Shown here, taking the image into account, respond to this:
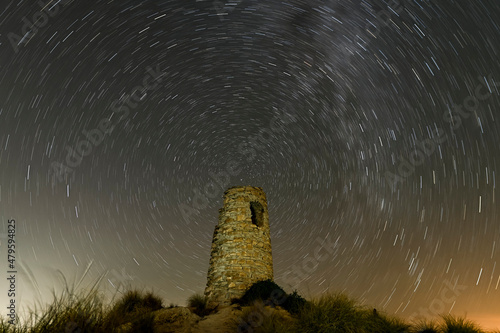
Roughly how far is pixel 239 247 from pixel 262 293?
2.18 metres

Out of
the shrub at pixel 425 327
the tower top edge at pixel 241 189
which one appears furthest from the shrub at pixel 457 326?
the tower top edge at pixel 241 189

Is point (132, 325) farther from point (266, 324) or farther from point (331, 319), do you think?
point (331, 319)

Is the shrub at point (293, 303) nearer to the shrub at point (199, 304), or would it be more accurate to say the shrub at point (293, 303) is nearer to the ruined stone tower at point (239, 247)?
the ruined stone tower at point (239, 247)

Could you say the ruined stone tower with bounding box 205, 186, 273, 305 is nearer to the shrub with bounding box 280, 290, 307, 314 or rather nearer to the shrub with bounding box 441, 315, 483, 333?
the shrub with bounding box 280, 290, 307, 314

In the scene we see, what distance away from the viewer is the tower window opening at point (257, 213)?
1655 centimetres

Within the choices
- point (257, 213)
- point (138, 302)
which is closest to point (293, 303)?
point (257, 213)

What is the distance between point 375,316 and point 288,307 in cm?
287

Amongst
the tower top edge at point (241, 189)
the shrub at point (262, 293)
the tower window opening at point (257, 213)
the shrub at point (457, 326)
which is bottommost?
the shrub at point (457, 326)

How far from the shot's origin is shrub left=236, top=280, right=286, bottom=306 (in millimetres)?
13086

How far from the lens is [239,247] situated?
14891 mm

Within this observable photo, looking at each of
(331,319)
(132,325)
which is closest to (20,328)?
(132,325)

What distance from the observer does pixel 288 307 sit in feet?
42.0

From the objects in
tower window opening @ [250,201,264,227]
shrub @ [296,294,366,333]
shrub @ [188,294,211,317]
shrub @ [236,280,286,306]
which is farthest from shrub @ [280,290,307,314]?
tower window opening @ [250,201,264,227]

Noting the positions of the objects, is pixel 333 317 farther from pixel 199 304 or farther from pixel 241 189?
pixel 241 189
